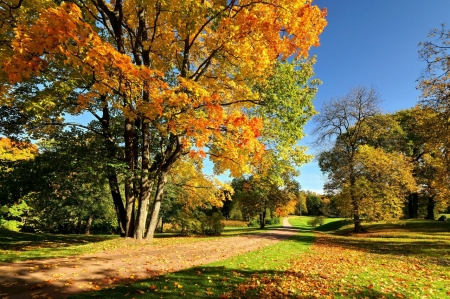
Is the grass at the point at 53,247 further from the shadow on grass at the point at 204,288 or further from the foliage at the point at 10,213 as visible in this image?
the foliage at the point at 10,213

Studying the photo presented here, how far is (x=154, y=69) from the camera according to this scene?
10.7 metres

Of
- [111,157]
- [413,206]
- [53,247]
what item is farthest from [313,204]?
[53,247]

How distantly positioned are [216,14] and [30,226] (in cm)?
3882

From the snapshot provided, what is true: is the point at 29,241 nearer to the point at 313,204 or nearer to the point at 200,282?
the point at 200,282

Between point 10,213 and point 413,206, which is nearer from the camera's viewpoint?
point 10,213

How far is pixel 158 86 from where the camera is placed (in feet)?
32.9

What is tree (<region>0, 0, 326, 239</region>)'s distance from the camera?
8227 mm

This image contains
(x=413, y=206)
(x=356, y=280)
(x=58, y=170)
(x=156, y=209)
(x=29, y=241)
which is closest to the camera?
(x=356, y=280)

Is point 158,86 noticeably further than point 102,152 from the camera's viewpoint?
No

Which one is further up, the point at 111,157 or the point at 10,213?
the point at 111,157

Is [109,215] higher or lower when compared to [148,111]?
lower

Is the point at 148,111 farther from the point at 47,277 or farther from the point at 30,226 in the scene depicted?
the point at 30,226

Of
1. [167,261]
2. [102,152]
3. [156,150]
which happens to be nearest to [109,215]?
[156,150]

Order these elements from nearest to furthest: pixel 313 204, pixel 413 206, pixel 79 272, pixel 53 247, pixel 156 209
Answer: pixel 79 272
pixel 53 247
pixel 156 209
pixel 413 206
pixel 313 204
